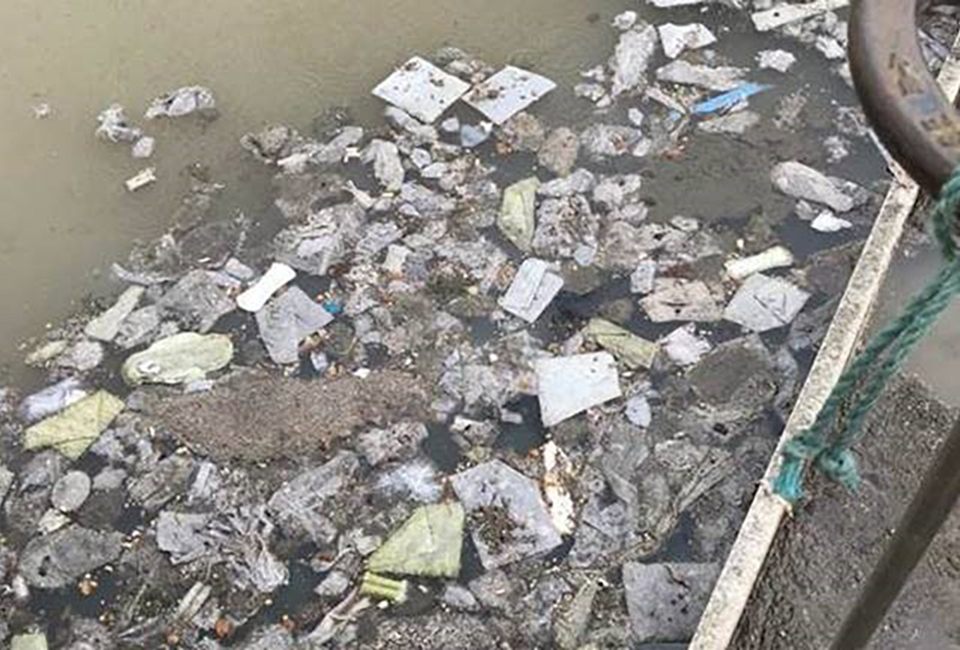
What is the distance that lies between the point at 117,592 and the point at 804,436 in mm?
2720

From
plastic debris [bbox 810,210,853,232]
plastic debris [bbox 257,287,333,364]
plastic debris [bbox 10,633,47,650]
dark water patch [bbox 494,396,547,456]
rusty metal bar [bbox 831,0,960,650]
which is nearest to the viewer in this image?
rusty metal bar [bbox 831,0,960,650]

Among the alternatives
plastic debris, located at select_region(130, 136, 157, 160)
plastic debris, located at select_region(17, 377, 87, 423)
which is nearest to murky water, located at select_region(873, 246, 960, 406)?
plastic debris, located at select_region(17, 377, 87, 423)

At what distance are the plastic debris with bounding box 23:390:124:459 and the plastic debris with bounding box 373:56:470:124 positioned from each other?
191 centimetres

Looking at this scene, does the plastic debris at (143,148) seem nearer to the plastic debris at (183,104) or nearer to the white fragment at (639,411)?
the plastic debris at (183,104)

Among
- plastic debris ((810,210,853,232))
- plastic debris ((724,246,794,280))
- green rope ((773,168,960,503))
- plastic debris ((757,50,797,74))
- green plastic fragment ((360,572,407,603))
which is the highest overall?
green rope ((773,168,960,503))

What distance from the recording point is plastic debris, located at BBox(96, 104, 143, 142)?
203 inches

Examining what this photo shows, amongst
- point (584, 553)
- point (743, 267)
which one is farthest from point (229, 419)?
point (743, 267)

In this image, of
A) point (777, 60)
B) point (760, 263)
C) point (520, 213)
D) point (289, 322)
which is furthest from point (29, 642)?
point (777, 60)

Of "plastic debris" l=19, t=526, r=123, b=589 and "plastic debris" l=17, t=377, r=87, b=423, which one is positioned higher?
"plastic debris" l=17, t=377, r=87, b=423

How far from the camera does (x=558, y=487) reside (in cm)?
398

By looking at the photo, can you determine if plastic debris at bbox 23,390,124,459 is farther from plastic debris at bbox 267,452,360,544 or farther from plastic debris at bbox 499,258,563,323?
plastic debris at bbox 499,258,563,323

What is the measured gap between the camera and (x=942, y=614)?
3.43m

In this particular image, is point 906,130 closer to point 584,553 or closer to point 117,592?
point 584,553

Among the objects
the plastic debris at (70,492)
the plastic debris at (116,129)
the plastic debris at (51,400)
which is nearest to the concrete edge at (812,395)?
the plastic debris at (70,492)
